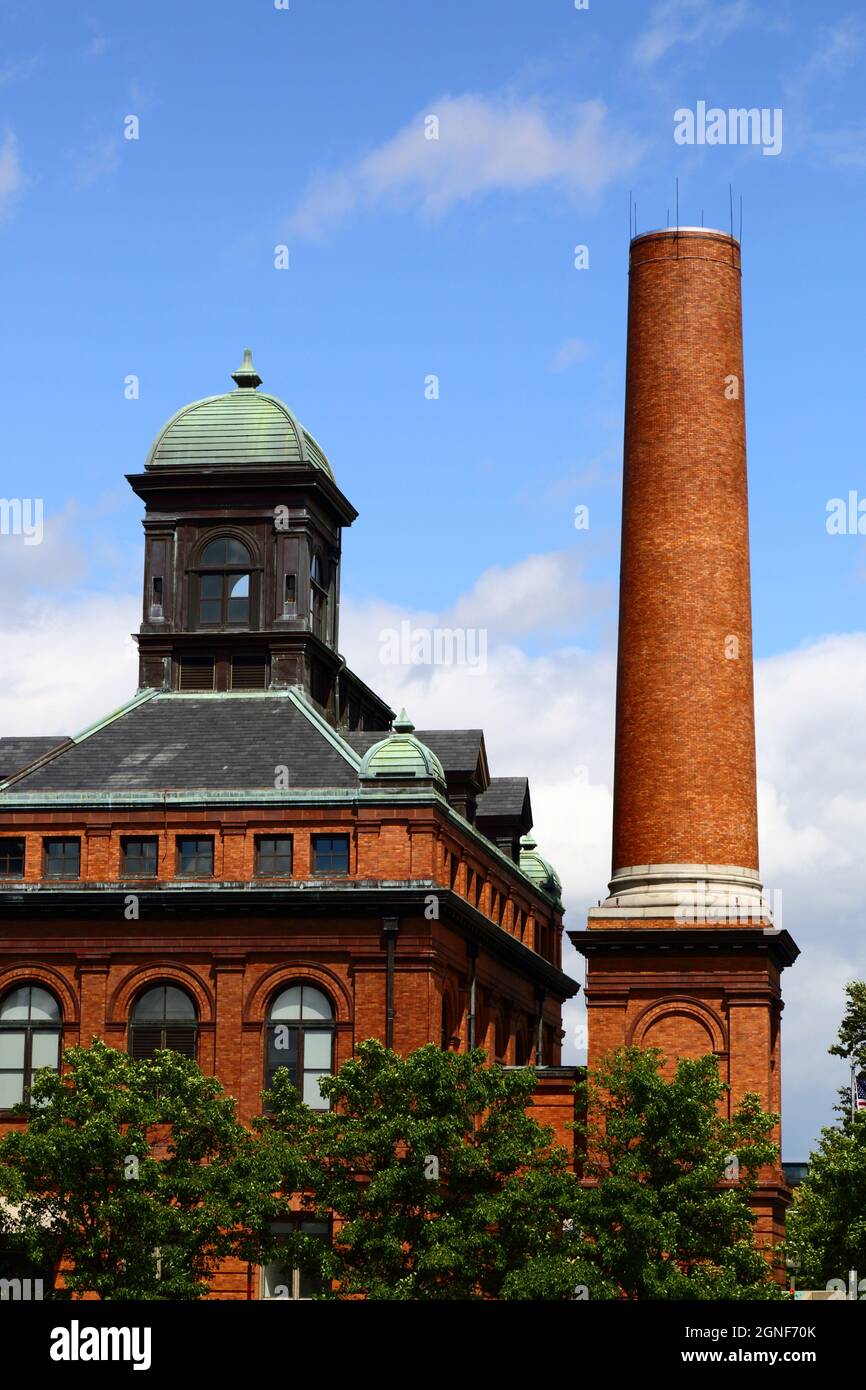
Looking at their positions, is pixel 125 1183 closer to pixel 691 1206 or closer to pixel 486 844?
pixel 691 1206

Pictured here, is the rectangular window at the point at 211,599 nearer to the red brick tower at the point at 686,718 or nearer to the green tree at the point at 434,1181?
the red brick tower at the point at 686,718

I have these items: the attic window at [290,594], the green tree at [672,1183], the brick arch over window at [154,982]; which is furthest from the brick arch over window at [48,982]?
the green tree at [672,1183]

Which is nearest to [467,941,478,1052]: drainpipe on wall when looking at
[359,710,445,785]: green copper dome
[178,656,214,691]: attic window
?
[359,710,445,785]: green copper dome

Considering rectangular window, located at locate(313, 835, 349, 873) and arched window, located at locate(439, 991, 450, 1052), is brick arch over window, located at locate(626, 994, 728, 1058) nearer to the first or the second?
arched window, located at locate(439, 991, 450, 1052)

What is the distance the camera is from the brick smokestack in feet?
211

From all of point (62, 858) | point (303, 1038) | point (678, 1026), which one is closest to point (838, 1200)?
point (678, 1026)

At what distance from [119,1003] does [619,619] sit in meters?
17.8

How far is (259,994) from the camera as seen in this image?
67.5 m

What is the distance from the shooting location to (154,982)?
68438mm

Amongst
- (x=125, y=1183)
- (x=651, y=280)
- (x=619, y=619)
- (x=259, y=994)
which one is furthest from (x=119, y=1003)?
(x=651, y=280)

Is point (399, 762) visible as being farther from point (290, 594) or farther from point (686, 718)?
point (290, 594)

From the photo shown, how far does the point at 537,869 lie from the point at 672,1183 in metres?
33.4

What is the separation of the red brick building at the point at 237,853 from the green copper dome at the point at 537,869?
34.8 ft

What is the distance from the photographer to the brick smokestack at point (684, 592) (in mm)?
64188
